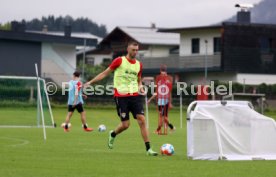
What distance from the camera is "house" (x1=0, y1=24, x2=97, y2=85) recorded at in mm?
58750

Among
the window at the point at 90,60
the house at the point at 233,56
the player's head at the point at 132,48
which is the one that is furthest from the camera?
the window at the point at 90,60

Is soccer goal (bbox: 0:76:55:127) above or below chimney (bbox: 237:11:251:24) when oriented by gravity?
below

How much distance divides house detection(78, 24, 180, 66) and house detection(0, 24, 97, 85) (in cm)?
743

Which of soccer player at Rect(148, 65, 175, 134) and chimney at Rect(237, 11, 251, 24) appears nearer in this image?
soccer player at Rect(148, 65, 175, 134)

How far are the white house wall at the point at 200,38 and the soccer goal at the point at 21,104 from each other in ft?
106

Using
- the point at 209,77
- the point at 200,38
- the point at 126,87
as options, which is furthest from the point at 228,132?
the point at 200,38

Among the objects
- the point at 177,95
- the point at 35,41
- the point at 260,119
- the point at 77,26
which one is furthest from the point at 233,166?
the point at 77,26

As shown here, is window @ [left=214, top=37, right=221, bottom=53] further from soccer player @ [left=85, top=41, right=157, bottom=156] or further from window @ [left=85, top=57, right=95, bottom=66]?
soccer player @ [left=85, top=41, right=157, bottom=156]

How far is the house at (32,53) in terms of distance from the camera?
193 ft

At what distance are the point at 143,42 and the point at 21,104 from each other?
41694 millimetres

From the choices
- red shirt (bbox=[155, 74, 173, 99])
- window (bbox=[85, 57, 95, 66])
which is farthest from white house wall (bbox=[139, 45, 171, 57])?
red shirt (bbox=[155, 74, 173, 99])

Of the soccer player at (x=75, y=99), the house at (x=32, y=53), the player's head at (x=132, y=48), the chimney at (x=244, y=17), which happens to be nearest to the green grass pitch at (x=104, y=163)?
the player's head at (x=132, y=48)

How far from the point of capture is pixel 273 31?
211 feet

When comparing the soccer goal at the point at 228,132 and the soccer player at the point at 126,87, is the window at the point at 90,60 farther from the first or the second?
the soccer goal at the point at 228,132
